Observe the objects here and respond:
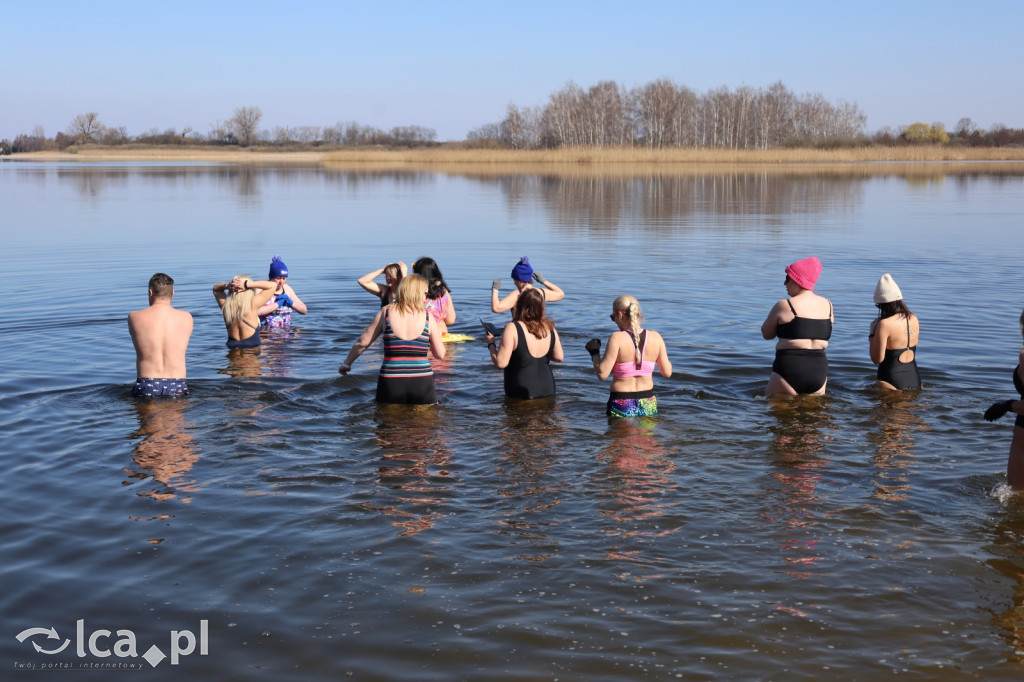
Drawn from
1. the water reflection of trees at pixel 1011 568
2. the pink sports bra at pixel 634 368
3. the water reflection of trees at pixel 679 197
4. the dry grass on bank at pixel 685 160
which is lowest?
the water reflection of trees at pixel 1011 568

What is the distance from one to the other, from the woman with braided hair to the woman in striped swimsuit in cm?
173

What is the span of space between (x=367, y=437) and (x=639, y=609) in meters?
4.04

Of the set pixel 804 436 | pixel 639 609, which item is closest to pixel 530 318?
pixel 804 436

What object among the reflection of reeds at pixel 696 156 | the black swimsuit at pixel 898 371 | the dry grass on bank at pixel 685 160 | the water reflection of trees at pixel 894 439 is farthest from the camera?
the reflection of reeds at pixel 696 156

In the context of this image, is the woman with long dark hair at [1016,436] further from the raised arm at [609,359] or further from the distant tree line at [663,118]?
the distant tree line at [663,118]

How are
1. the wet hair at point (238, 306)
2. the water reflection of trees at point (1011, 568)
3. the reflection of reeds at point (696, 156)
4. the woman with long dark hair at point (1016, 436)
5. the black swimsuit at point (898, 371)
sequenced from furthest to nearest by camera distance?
the reflection of reeds at point (696, 156)
the wet hair at point (238, 306)
the black swimsuit at point (898, 371)
the woman with long dark hair at point (1016, 436)
the water reflection of trees at point (1011, 568)

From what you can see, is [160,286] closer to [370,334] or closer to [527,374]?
[370,334]

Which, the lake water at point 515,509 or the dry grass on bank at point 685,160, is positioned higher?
the dry grass on bank at point 685,160

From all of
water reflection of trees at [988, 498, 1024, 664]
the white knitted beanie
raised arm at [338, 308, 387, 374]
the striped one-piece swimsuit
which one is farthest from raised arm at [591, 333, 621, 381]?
water reflection of trees at [988, 498, 1024, 664]

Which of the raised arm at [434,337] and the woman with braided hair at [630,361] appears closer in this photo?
the woman with braided hair at [630,361]

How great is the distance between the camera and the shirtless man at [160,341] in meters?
9.57

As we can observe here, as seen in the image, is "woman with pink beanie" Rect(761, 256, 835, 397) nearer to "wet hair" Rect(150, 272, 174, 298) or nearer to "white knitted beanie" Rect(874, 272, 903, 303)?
"white knitted beanie" Rect(874, 272, 903, 303)

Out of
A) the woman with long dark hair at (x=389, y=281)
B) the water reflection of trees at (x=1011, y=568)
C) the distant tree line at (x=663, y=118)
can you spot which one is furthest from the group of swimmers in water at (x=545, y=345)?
the distant tree line at (x=663, y=118)

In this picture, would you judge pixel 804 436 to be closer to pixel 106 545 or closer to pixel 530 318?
pixel 530 318
